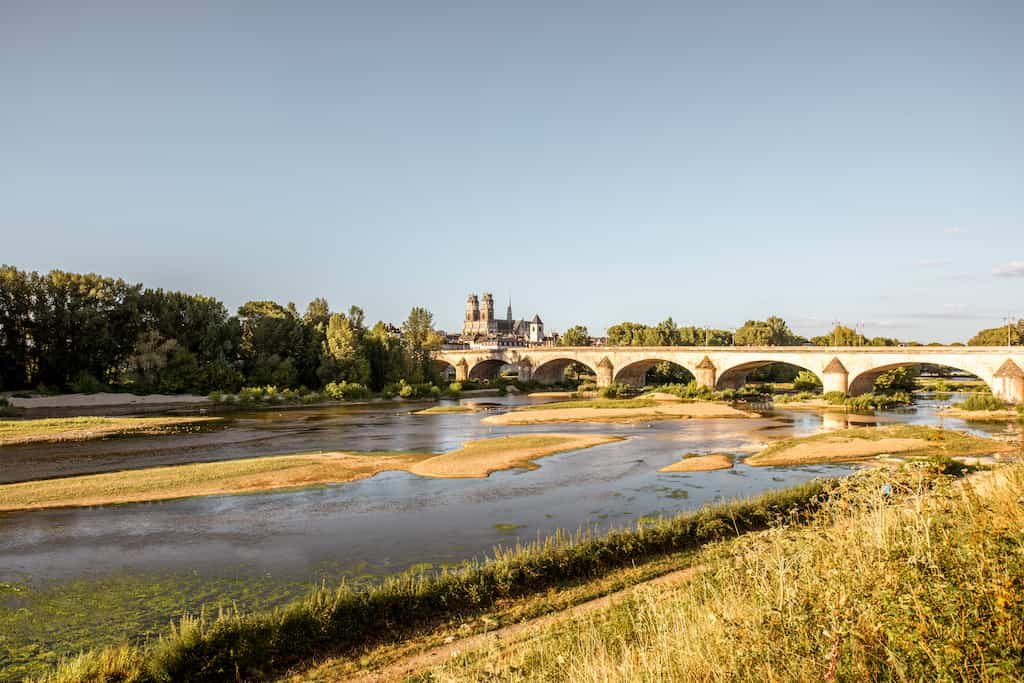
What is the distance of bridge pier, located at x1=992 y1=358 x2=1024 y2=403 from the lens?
166 ft

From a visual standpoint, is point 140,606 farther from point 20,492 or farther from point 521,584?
point 20,492

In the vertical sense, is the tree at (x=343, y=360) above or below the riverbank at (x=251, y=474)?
above

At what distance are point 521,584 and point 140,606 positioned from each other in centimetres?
804

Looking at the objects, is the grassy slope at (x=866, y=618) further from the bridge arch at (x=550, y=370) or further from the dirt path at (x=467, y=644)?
the bridge arch at (x=550, y=370)

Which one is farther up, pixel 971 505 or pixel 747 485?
pixel 971 505

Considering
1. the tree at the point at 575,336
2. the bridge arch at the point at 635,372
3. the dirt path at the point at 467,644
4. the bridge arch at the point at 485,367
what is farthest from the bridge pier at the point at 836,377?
the tree at the point at 575,336

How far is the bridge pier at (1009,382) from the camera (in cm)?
5056

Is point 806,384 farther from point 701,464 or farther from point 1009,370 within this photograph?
point 701,464

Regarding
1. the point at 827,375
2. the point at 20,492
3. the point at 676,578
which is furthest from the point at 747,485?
the point at 827,375

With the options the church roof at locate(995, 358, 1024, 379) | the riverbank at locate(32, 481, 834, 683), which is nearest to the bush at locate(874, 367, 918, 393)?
the church roof at locate(995, 358, 1024, 379)

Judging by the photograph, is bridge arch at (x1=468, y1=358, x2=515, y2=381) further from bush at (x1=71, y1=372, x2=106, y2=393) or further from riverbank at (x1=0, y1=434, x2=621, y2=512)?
riverbank at (x1=0, y1=434, x2=621, y2=512)

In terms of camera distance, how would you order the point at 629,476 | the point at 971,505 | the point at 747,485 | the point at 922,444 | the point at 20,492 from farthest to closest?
the point at 922,444 → the point at 629,476 → the point at 747,485 → the point at 20,492 → the point at 971,505

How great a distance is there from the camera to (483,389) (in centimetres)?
9775

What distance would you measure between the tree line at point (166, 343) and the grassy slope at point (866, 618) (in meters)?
73.9
